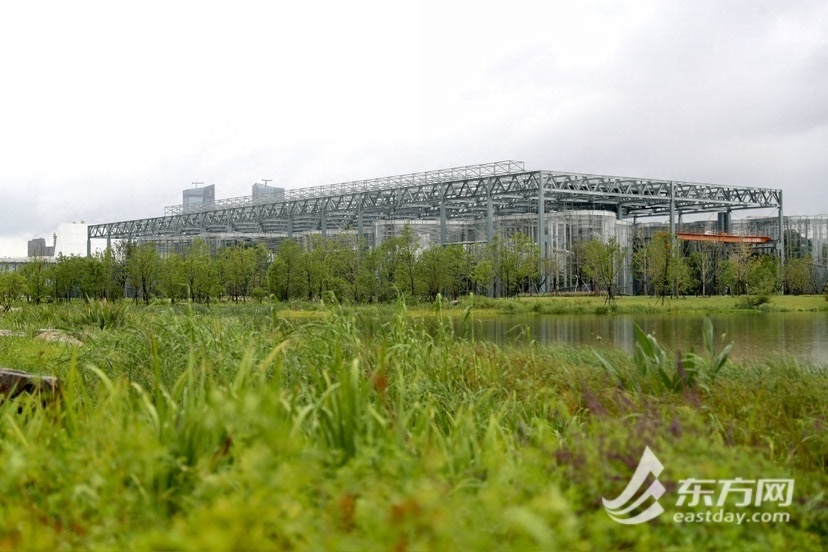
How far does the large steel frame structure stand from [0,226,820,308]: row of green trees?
322 centimetres

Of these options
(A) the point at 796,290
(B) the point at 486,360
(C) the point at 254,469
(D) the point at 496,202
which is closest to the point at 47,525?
(C) the point at 254,469

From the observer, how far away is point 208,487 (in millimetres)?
3055

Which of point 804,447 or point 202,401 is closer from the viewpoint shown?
point 202,401

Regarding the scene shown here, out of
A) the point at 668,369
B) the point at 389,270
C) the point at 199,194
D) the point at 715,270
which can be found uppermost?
the point at 199,194

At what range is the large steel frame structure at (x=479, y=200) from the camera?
2078 inches

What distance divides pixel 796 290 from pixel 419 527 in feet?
226

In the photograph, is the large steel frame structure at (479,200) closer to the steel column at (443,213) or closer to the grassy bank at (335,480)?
the steel column at (443,213)

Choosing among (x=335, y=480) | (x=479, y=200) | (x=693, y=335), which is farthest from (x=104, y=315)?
(x=479, y=200)

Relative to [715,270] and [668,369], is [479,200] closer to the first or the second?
[715,270]

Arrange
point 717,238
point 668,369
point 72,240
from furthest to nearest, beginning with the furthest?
point 72,240 → point 717,238 → point 668,369

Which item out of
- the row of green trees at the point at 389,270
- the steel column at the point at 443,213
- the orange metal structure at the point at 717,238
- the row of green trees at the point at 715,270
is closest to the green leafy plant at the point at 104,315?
the row of green trees at the point at 389,270

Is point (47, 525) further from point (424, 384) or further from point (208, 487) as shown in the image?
point (424, 384)

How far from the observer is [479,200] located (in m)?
58.5

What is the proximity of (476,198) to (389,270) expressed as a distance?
11107 millimetres
